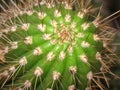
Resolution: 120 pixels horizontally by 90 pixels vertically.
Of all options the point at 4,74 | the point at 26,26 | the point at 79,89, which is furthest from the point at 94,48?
the point at 4,74

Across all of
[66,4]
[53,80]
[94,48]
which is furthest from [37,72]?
[66,4]

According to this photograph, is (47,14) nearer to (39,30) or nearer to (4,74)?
(39,30)

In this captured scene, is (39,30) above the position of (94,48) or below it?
above

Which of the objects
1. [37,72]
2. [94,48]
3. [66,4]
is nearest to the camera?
[37,72]

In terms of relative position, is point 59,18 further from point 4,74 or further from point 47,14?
point 4,74

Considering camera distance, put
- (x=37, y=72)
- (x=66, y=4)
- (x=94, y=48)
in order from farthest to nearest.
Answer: (x=66, y=4)
(x=94, y=48)
(x=37, y=72)

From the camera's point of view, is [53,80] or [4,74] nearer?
[53,80]

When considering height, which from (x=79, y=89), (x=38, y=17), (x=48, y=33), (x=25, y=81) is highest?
(x=38, y=17)
